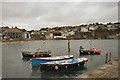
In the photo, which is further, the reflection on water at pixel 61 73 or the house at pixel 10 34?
the house at pixel 10 34

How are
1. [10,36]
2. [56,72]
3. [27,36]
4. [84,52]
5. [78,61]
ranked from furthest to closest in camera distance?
[27,36] < [10,36] < [84,52] < [78,61] < [56,72]

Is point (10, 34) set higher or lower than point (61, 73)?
higher

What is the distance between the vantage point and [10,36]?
153m

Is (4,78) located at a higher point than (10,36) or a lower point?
lower

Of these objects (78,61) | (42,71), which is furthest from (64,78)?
(78,61)

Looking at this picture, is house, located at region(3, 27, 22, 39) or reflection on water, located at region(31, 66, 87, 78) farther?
house, located at region(3, 27, 22, 39)

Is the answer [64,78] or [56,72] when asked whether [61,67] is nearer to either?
[56,72]

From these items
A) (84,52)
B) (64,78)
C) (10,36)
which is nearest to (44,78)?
(64,78)

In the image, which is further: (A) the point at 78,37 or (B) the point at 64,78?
(A) the point at 78,37

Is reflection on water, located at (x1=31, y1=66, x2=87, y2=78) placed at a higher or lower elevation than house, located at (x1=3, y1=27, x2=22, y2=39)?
lower

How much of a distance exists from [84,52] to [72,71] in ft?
84.6

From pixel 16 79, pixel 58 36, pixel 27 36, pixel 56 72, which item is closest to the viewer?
pixel 16 79

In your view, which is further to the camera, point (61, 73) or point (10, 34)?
point (10, 34)

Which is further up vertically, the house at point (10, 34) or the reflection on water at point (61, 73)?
the house at point (10, 34)
